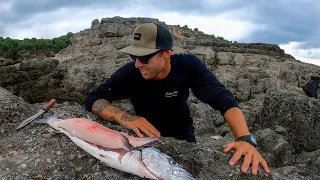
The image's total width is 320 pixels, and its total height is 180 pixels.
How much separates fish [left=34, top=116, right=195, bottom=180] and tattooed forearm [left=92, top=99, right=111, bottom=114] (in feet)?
1.41

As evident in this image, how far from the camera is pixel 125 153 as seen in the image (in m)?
3.00

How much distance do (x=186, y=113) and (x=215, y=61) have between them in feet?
37.6

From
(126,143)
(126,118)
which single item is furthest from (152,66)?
(126,143)

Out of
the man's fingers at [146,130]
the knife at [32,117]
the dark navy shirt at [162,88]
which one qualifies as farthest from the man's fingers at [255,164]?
the knife at [32,117]

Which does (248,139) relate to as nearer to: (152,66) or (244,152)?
(244,152)

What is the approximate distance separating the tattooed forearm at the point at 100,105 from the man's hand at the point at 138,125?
0.26m

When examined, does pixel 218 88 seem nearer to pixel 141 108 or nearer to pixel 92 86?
pixel 141 108

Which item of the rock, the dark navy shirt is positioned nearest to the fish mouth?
the dark navy shirt

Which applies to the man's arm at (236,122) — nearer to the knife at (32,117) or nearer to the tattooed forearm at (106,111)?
the tattooed forearm at (106,111)

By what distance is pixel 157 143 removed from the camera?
3420 mm

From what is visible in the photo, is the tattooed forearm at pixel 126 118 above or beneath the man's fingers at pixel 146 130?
above

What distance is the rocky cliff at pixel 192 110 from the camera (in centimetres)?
317

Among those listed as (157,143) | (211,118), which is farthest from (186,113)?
(211,118)

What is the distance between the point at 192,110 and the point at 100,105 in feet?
22.2
